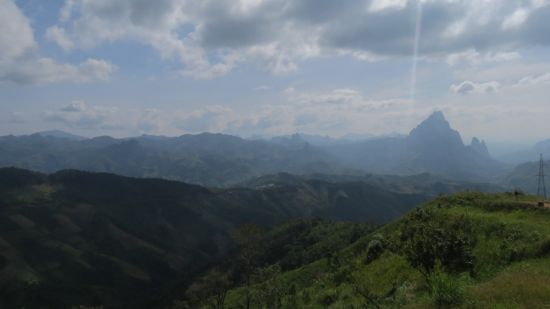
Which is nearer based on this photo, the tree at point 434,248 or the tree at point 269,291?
the tree at point 434,248

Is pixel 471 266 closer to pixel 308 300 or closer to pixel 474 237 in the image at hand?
pixel 474 237

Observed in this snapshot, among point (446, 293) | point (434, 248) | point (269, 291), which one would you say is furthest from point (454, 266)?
point (269, 291)

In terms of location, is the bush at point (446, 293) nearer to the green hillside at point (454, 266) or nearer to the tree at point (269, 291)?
the green hillside at point (454, 266)

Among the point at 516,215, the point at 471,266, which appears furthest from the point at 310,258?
the point at 471,266

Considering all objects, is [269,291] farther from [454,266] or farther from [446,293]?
[446,293]


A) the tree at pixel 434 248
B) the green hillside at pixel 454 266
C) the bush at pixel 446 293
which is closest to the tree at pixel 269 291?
the green hillside at pixel 454 266

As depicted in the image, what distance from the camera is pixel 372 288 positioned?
135 feet

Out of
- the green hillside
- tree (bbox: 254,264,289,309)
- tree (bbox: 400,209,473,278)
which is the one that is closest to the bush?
the green hillside

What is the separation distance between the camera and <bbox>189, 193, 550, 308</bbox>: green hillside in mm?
19812

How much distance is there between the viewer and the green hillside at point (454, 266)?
19.8m

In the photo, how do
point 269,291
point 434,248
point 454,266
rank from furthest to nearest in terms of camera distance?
point 269,291 → point 454,266 → point 434,248

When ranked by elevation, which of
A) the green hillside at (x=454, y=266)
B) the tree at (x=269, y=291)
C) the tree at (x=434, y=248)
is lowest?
the tree at (x=269, y=291)

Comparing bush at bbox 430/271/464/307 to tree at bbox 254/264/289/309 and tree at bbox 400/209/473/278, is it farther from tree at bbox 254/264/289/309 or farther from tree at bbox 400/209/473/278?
tree at bbox 254/264/289/309

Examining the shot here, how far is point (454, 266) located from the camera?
27281mm
